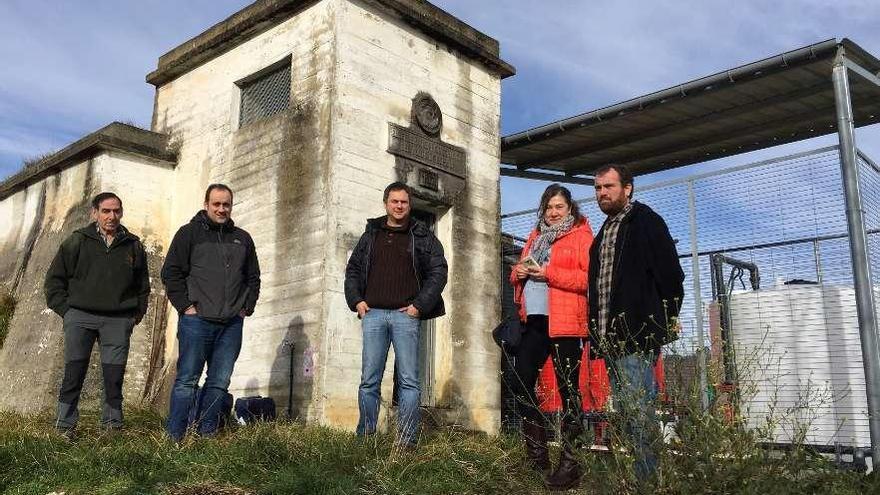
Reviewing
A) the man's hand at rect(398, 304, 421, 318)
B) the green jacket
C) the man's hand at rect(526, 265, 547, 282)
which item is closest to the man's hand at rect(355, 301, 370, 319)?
the man's hand at rect(398, 304, 421, 318)

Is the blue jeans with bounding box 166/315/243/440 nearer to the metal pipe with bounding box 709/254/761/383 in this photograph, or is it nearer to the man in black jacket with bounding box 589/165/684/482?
the man in black jacket with bounding box 589/165/684/482

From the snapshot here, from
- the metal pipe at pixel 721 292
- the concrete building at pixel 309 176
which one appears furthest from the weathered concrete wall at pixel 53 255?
the metal pipe at pixel 721 292

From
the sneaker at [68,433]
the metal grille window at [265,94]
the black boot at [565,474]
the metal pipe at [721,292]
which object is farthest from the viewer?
the metal grille window at [265,94]

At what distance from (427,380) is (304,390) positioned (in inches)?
64.9

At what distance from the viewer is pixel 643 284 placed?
4.36 meters

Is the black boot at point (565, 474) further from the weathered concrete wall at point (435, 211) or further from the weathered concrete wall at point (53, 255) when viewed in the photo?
the weathered concrete wall at point (53, 255)

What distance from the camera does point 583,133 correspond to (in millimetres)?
9031

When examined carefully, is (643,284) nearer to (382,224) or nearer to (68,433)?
(382,224)

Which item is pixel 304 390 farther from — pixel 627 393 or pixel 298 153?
pixel 627 393

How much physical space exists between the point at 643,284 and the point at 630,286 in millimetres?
76

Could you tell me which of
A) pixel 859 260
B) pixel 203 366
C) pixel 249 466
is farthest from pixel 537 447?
pixel 859 260

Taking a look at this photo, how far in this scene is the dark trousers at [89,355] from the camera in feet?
19.3

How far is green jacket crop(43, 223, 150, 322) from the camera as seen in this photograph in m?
Result: 5.93

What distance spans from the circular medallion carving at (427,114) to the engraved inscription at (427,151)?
12 cm
